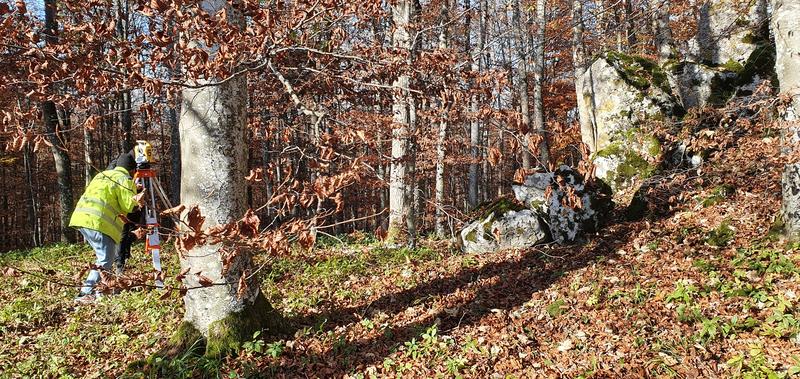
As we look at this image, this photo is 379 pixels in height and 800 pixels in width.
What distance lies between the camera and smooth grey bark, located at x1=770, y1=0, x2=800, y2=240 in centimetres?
499

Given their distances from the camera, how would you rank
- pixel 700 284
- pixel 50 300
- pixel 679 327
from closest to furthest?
pixel 679 327, pixel 700 284, pixel 50 300

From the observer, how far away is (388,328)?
509 centimetres

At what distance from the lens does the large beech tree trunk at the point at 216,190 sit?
412 centimetres

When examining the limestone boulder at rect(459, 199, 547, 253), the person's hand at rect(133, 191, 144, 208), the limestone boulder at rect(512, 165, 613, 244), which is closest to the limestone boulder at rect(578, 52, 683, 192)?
the limestone boulder at rect(512, 165, 613, 244)

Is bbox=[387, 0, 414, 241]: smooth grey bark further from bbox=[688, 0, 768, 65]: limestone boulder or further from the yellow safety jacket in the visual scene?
bbox=[688, 0, 768, 65]: limestone boulder

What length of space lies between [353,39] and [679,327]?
5116 mm

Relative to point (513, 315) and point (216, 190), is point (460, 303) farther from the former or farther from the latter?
point (216, 190)

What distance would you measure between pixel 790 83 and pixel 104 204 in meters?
8.93

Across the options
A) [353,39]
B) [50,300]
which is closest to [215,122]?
[353,39]

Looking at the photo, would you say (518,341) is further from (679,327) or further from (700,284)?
(700,284)

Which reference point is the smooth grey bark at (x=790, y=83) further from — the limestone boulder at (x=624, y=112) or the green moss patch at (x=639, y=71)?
the green moss patch at (x=639, y=71)

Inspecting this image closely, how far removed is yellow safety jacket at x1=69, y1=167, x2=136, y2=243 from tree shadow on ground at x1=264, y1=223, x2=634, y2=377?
9.44ft

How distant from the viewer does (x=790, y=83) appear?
518 cm

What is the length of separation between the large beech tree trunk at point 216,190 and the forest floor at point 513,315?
0.31 metres
